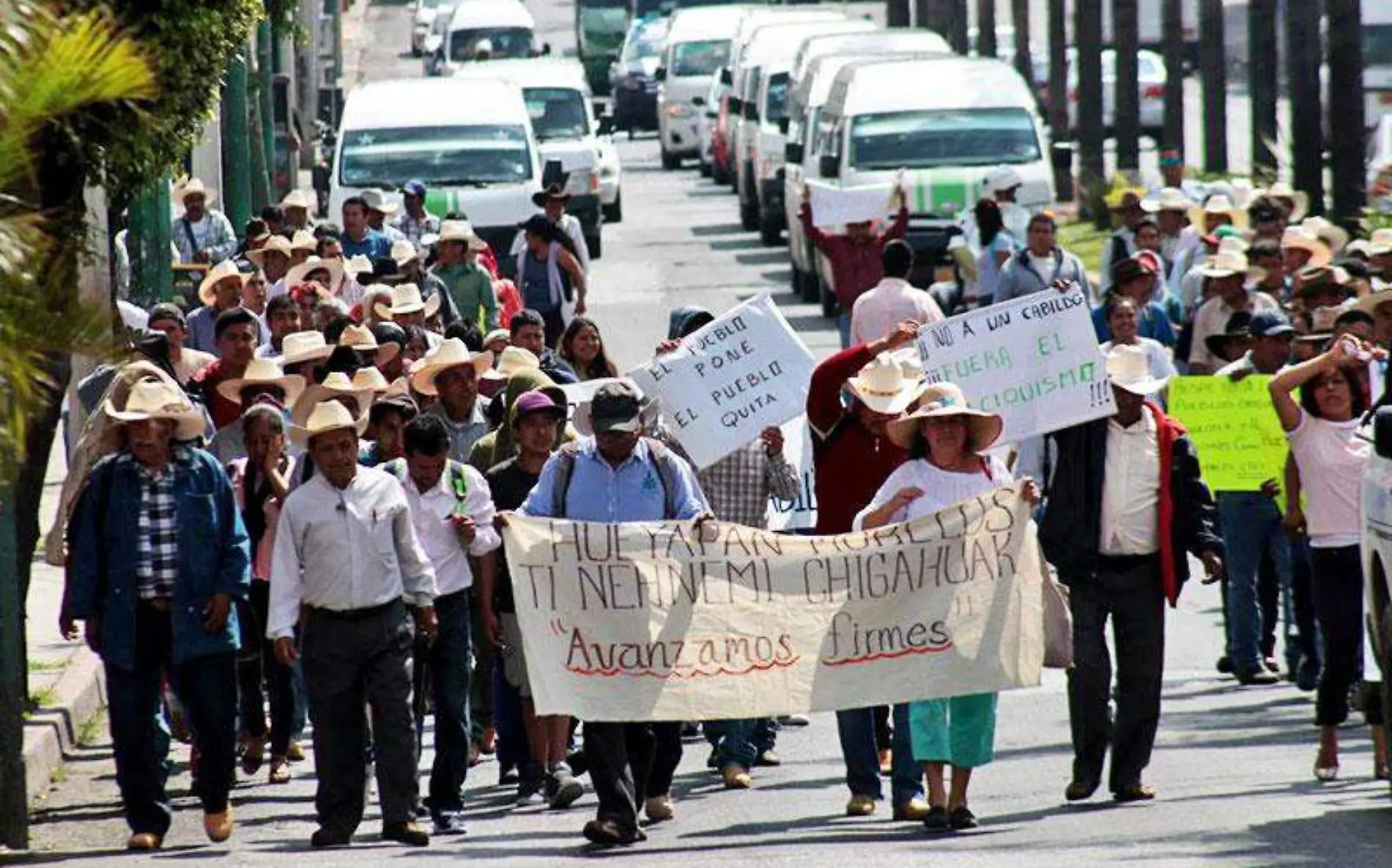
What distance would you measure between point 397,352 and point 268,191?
64.7ft

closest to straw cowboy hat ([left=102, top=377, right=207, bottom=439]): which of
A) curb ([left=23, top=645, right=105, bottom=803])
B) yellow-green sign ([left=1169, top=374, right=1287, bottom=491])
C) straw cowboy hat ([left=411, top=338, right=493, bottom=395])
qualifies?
curb ([left=23, top=645, right=105, bottom=803])

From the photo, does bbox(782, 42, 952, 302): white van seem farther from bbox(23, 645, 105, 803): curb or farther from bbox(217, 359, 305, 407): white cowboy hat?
bbox(217, 359, 305, 407): white cowboy hat

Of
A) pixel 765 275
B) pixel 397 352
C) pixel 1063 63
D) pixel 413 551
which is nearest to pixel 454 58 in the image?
pixel 1063 63

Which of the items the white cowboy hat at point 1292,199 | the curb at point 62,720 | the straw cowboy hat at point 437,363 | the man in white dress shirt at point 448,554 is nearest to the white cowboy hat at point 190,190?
the white cowboy hat at point 1292,199

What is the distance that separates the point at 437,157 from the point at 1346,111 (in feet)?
26.9

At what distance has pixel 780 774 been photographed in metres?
14.3

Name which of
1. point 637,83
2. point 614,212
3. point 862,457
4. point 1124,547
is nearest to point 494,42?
point 637,83

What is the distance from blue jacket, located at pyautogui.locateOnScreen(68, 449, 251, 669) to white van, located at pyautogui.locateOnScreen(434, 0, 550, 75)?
48.0 meters

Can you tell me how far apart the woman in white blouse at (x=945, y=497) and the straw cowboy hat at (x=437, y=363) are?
2.69 meters

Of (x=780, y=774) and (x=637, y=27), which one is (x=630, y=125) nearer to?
(x=637, y=27)

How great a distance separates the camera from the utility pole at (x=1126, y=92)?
43.2 m

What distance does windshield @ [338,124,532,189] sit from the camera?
31.6m

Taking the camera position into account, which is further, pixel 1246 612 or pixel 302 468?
pixel 1246 612

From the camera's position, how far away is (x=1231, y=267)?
1852cm
